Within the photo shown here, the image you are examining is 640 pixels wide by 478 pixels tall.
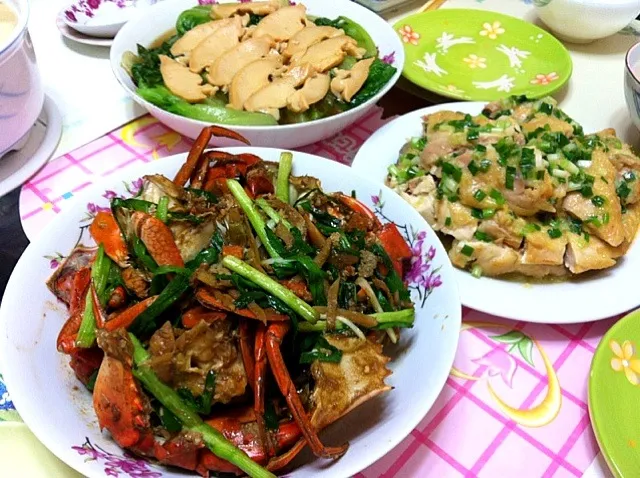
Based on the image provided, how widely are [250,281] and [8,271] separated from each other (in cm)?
69

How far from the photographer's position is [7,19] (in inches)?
61.1

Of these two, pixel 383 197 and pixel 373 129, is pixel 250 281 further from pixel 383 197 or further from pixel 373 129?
pixel 373 129

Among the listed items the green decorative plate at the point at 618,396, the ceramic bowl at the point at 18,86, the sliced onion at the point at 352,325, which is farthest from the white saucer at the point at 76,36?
the green decorative plate at the point at 618,396

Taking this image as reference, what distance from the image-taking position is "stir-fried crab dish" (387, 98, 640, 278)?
143 cm

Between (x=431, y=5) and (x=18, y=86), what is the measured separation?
6.02 ft

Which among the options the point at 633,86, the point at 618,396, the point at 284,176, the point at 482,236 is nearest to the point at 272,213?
the point at 284,176

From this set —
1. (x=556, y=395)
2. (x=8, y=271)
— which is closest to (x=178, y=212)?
(x=8, y=271)

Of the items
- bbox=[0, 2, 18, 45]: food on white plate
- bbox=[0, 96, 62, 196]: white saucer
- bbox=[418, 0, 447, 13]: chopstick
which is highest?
bbox=[0, 2, 18, 45]: food on white plate

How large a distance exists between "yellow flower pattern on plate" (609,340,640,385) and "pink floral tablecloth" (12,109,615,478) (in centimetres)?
10

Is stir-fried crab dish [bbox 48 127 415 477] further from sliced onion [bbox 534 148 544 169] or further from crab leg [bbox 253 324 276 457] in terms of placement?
sliced onion [bbox 534 148 544 169]

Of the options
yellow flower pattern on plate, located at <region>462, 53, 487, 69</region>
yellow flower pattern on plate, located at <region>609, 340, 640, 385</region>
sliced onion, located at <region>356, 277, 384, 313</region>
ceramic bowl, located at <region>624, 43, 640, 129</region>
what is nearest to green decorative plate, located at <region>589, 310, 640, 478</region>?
yellow flower pattern on plate, located at <region>609, 340, 640, 385</region>

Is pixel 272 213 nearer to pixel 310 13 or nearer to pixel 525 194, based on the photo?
pixel 525 194

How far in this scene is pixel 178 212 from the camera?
1.17m

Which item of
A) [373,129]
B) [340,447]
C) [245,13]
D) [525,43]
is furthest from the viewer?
[525,43]
